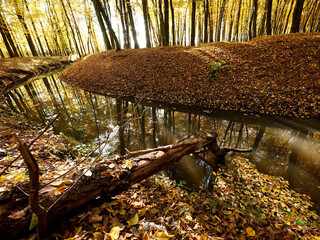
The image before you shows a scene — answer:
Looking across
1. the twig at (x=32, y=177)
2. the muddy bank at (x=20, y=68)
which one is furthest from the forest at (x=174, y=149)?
the muddy bank at (x=20, y=68)

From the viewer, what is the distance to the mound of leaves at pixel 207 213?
5.79ft

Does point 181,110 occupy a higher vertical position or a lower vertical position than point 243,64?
lower

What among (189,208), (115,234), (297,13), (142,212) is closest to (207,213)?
(189,208)

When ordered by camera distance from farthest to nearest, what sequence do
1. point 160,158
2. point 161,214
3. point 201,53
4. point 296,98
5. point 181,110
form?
1. point 201,53
2. point 181,110
3. point 296,98
4. point 160,158
5. point 161,214

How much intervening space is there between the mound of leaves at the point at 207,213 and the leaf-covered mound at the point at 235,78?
12.6 ft

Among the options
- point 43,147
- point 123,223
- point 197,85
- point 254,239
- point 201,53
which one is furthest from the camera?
point 201,53

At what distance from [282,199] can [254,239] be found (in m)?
1.51

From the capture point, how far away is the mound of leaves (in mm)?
1765

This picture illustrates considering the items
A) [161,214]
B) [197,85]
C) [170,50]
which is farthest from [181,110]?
[170,50]

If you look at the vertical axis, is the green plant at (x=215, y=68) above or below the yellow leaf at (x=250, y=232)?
above

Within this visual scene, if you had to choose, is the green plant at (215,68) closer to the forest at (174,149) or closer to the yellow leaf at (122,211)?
the forest at (174,149)

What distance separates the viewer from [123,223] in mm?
1885

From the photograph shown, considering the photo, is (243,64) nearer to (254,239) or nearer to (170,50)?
(170,50)

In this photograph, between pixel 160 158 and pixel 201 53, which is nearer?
pixel 160 158
